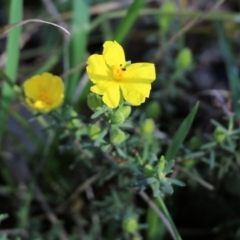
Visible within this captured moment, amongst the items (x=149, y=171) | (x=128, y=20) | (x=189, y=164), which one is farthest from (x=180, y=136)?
(x=128, y=20)

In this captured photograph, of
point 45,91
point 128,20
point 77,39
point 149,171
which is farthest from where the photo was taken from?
point 77,39

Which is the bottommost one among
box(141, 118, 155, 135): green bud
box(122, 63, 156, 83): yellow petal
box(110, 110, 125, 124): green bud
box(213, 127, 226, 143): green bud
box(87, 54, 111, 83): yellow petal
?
box(213, 127, 226, 143): green bud

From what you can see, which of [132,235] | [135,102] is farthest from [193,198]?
[135,102]

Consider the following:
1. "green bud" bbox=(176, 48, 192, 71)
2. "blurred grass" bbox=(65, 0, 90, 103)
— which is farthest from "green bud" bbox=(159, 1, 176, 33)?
"blurred grass" bbox=(65, 0, 90, 103)

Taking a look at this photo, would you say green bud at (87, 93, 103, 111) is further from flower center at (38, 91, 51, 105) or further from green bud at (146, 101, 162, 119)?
green bud at (146, 101, 162, 119)

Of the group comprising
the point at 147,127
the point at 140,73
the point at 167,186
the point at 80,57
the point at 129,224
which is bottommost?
the point at 129,224

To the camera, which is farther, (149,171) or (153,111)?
(153,111)

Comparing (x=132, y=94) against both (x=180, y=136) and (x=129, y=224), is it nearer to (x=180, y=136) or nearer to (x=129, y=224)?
(x=180, y=136)

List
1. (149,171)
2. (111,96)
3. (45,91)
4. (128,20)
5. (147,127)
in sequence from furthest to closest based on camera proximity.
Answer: (128,20) < (147,127) < (45,91) < (149,171) < (111,96)
